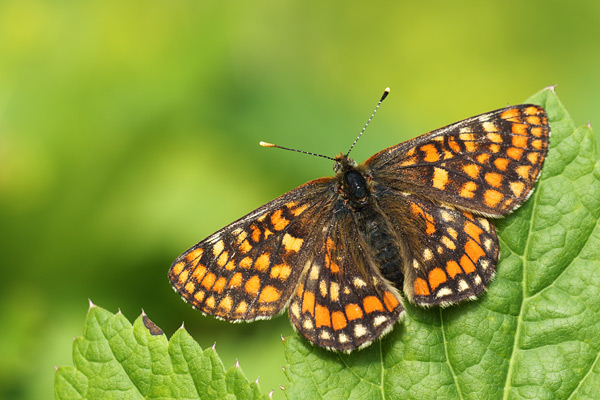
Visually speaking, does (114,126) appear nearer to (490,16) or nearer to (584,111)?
(584,111)

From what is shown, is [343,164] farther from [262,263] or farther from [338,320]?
[338,320]

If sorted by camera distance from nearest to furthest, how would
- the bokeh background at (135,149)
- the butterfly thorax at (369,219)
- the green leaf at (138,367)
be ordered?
the green leaf at (138,367) < the butterfly thorax at (369,219) < the bokeh background at (135,149)

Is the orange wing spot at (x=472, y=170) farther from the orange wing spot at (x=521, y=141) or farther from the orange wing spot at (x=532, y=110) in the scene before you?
the orange wing spot at (x=532, y=110)

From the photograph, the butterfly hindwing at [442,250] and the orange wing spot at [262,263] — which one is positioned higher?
the orange wing spot at [262,263]

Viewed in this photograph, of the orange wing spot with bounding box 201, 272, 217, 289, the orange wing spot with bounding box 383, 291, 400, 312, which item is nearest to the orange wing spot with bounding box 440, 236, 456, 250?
the orange wing spot with bounding box 383, 291, 400, 312

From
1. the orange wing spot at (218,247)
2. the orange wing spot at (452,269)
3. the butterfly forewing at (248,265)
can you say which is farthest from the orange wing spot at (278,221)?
the orange wing spot at (452,269)

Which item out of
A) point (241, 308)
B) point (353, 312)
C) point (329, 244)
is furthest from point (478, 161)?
point (241, 308)
